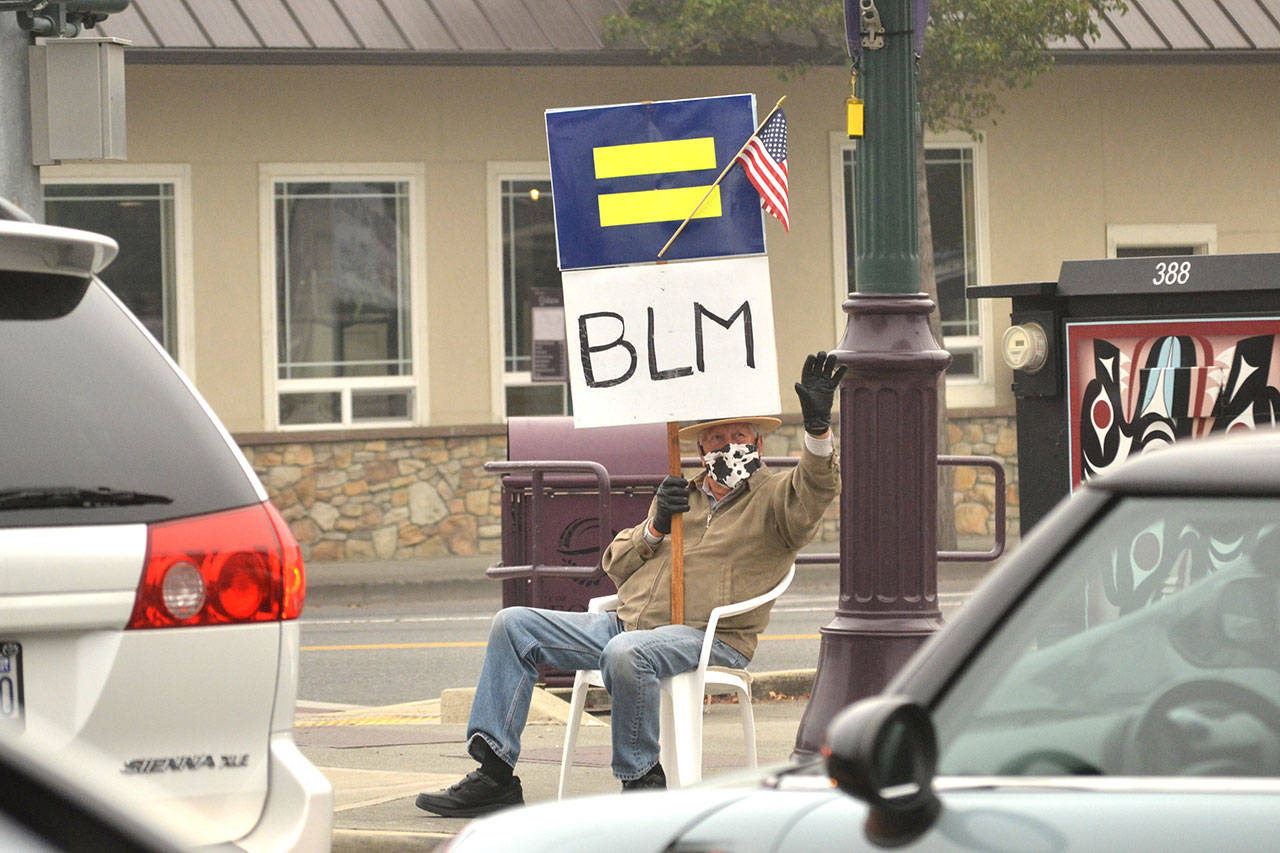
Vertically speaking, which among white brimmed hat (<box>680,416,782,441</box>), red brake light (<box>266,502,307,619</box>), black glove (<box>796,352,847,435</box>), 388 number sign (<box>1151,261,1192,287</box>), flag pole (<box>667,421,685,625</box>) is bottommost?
flag pole (<box>667,421,685,625</box>)

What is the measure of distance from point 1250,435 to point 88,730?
190 cm

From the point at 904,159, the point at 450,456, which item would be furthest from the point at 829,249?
the point at 904,159

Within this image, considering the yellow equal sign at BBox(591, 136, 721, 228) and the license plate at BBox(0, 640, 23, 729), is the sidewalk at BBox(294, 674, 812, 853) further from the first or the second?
the license plate at BBox(0, 640, 23, 729)

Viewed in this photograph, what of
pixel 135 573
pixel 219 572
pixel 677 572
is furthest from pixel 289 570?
pixel 677 572

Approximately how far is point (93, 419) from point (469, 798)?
10.1 feet

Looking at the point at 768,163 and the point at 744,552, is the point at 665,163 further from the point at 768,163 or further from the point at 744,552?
the point at 744,552

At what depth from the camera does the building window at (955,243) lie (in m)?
20.4

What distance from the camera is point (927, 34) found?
1814cm

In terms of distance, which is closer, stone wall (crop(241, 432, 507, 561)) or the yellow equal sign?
the yellow equal sign

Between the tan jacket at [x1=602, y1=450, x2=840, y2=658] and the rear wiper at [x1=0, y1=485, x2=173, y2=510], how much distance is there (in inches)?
125

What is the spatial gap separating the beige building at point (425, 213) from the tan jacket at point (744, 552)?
1238 cm

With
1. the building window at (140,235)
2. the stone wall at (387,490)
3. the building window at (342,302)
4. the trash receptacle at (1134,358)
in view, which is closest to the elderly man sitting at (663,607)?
the trash receptacle at (1134,358)

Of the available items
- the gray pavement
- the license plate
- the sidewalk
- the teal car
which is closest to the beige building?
the gray pavement

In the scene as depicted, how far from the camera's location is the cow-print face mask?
21.6ft
